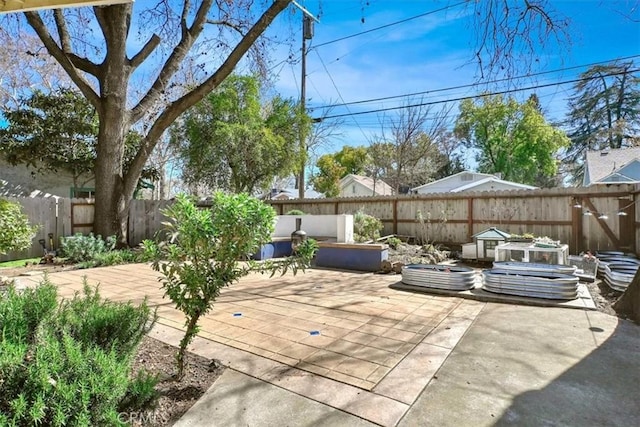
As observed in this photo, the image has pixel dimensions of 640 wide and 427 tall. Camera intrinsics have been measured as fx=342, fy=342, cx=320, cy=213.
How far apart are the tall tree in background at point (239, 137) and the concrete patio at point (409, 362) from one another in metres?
7.28

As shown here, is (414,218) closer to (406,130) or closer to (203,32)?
(203,32)

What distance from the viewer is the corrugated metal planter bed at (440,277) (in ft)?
15.0

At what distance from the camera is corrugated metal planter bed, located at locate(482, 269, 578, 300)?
3973 millimetres

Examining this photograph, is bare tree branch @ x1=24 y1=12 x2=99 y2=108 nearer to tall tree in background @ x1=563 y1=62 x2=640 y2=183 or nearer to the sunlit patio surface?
the sunlit patio surface

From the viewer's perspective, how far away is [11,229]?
15.4ft

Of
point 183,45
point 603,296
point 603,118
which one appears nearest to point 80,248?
point 183,45

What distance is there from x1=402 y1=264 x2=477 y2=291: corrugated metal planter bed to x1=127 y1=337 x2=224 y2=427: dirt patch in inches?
127

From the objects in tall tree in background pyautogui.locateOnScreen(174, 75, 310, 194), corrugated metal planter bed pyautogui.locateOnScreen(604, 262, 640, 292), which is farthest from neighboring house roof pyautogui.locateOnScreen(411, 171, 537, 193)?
corrugated metal planter bed pyautogui.locateOnScreen(604, 262, 640, 292)

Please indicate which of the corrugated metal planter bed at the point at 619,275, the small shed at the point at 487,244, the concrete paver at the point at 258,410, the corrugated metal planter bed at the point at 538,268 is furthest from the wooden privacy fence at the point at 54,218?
the corrugated metal planter bed at the point at 619,275

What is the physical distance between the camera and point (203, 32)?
26.0 feet

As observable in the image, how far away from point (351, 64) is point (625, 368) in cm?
1031

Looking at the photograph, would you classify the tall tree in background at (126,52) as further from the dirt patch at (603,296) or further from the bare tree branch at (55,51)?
the dirt patch at (603,296)

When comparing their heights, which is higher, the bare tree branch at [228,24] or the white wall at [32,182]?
the bare tree branch at [228,24]

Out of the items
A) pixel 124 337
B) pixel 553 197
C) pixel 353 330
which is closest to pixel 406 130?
pixel 553 197
